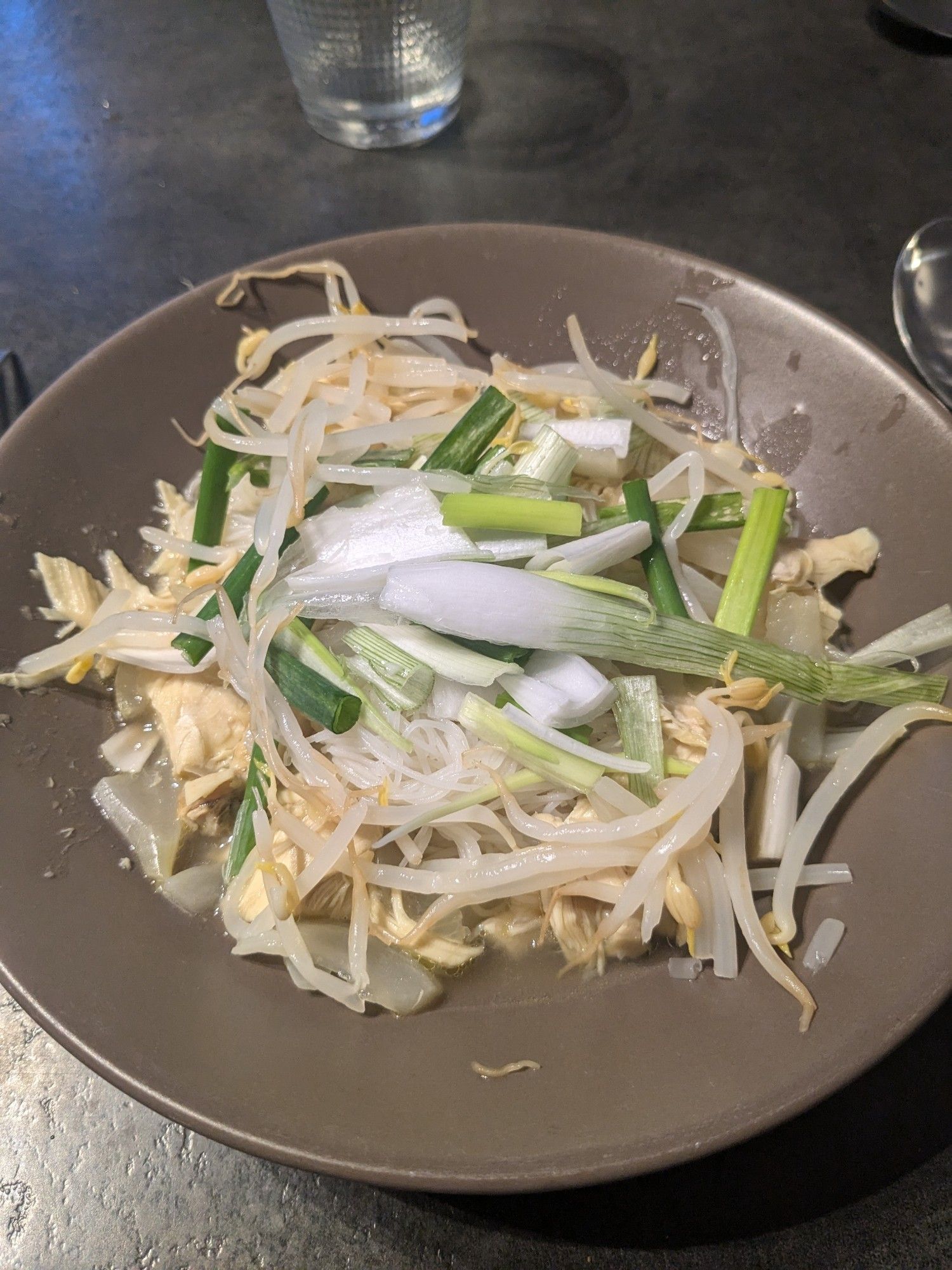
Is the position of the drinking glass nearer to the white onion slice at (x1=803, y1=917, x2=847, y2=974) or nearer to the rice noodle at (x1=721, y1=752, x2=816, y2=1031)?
the rice noodle at (x1=721, y1=752, x2=816, y2=1031)

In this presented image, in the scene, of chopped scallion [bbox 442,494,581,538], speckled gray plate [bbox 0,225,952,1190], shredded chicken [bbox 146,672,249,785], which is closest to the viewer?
speckled gray plate [bbox 0,225,952,1190]

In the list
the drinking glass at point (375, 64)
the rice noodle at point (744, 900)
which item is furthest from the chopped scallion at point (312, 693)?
the drinking glass at point (375, 64)

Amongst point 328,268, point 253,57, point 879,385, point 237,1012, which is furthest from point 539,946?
point 253,57

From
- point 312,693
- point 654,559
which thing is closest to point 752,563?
point 654,559

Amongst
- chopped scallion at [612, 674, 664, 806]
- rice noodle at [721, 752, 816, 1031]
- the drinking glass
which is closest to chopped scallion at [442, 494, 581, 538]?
chopped scallion at [612, 674, 664, 806]

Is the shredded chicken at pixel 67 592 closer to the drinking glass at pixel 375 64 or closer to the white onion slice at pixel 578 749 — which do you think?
the white onion slice at pixel 578 749

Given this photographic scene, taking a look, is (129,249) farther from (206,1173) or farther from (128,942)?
(206,1173)

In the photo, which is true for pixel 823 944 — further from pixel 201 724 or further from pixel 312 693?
pixel 201 724
